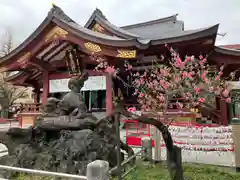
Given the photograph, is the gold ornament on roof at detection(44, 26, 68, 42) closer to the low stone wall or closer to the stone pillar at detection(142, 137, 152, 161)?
the stone pillar at detection(142, 137, 152, 161)

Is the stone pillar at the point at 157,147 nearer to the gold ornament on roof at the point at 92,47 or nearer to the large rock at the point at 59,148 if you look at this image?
the large rock at the point at 59,148

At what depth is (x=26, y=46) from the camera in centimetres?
1103

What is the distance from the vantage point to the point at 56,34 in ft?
34.8

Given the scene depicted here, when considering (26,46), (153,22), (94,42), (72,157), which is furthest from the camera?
(153,22)

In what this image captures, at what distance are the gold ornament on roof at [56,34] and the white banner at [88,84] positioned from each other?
2.50m

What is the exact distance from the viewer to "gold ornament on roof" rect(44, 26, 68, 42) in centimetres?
1041

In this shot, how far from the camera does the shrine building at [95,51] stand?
8844mm

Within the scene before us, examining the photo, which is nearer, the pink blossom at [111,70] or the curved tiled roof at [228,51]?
the curved tiled roof at [228,51]

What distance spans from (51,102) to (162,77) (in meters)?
3.59

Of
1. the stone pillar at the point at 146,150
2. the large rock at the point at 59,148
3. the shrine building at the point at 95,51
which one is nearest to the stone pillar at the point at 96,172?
the large rock at the point at 59,148

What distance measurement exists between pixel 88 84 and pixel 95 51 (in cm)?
215

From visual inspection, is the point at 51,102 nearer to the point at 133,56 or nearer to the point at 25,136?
the point at 25,136

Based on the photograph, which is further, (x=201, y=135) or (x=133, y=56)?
(x=133, y=56)

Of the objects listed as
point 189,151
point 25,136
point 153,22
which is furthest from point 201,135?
point 153,22
